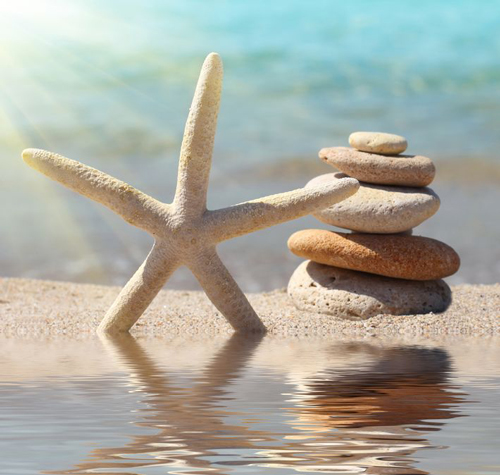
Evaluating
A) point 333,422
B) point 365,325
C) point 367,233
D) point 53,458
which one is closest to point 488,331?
point 365,325

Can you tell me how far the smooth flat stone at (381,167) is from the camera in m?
10.8

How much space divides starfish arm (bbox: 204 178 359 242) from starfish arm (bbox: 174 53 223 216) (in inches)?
11.3

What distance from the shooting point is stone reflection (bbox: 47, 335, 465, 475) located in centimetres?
317

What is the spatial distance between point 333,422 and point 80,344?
176 inches

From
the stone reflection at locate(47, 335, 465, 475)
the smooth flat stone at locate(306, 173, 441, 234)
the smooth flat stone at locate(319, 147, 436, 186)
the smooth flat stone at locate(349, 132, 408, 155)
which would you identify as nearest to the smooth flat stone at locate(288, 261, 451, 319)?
the smooth flat stone at locate(306, 173, 441, 234)

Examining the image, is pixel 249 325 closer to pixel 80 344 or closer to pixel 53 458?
pixel 80 344

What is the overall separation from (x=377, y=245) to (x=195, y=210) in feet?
8.96

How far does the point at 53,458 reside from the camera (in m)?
3.24

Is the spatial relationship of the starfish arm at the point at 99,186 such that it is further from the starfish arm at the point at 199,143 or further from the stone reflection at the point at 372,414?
the stone reflection at the point at 372,414

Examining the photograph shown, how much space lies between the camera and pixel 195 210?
29.9 ft

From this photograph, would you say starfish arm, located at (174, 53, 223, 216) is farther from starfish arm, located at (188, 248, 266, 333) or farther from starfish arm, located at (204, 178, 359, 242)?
starfish arm, located at (188, 248, 266, 333)

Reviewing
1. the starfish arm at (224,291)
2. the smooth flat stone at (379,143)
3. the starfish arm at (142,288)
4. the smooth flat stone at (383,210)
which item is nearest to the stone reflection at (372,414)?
the starfish arm at (224,291)

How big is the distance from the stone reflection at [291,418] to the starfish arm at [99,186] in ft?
8.43

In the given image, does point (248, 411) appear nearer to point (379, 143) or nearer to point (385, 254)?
point (385, 254)
